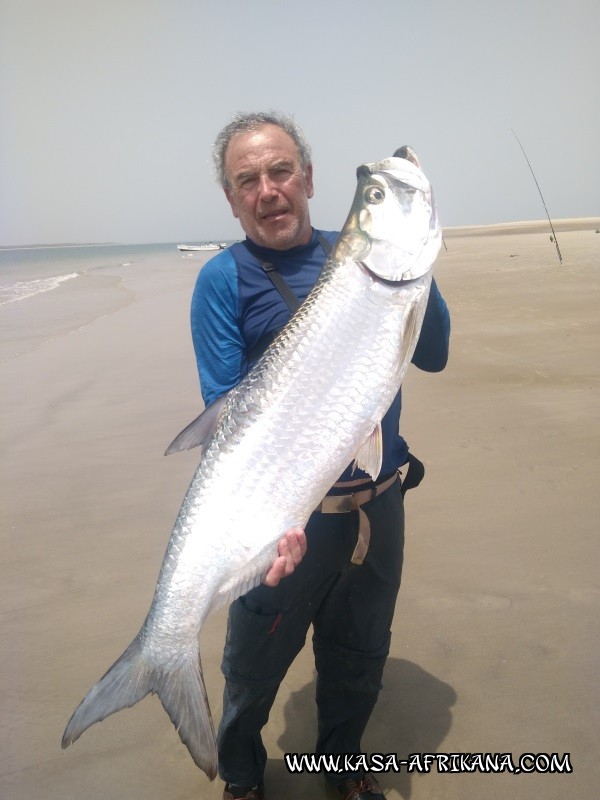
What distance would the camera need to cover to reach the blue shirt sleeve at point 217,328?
7.66 feet

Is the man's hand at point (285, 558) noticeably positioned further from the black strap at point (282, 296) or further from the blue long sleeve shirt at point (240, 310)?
the black strap at point (282, 296)

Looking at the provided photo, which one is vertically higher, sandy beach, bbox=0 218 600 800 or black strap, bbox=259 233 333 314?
black strap, bbox=259 233 333 314

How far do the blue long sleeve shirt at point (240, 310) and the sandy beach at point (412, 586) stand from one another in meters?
1.45

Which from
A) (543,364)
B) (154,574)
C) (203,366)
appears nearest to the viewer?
(203,366)

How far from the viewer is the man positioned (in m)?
2.36

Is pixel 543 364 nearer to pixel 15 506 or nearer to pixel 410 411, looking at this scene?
pixel 410 411

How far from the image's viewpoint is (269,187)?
2.37 metres

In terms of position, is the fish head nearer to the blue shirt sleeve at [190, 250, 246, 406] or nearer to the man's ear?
the blue shirt sleeve at [190, 250, 246, 406]

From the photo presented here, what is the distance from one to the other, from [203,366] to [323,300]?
566 mm

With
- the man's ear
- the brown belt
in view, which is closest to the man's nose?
the man's ear

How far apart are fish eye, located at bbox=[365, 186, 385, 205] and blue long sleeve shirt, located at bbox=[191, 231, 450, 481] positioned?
1.25ft

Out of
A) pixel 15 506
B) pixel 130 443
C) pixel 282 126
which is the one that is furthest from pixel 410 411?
pixel 282 126

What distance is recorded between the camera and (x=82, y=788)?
266 centimetres

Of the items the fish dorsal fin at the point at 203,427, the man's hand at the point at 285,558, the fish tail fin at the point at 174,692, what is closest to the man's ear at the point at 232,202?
the fish dorsal fin at the point at 203,427
